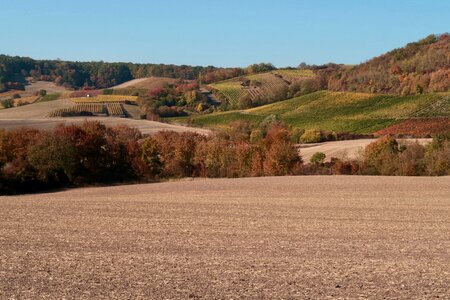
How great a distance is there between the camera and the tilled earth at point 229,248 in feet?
44.0

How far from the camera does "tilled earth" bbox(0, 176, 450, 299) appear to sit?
528 inches

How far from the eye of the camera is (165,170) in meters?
61.3

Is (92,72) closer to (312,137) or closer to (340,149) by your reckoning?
(312,137)

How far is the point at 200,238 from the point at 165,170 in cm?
4087

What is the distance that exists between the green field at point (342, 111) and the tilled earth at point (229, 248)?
52670 mm

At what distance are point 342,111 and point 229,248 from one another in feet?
269

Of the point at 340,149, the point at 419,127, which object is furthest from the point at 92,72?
the point at 340,149

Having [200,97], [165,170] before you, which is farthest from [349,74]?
[165,170]

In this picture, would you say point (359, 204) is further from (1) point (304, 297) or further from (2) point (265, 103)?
(2) point (265, 103)

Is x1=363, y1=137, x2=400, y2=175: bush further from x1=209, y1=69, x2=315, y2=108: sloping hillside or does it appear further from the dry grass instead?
the dry grass

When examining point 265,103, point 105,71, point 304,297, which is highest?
point 105,71

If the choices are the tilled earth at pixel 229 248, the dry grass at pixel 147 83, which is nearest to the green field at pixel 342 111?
the dry grass at pixel 147 83

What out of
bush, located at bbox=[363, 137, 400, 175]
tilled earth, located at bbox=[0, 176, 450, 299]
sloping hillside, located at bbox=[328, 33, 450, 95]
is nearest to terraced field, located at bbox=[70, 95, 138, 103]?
sloping hillside, located at bbox=[328, 33, 450, 95]

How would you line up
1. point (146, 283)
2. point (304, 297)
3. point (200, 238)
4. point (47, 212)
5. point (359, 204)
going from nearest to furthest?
point (304, 297) → point (146, 283) → point (200, 238) → point (47, 212) → point (359, 204)
